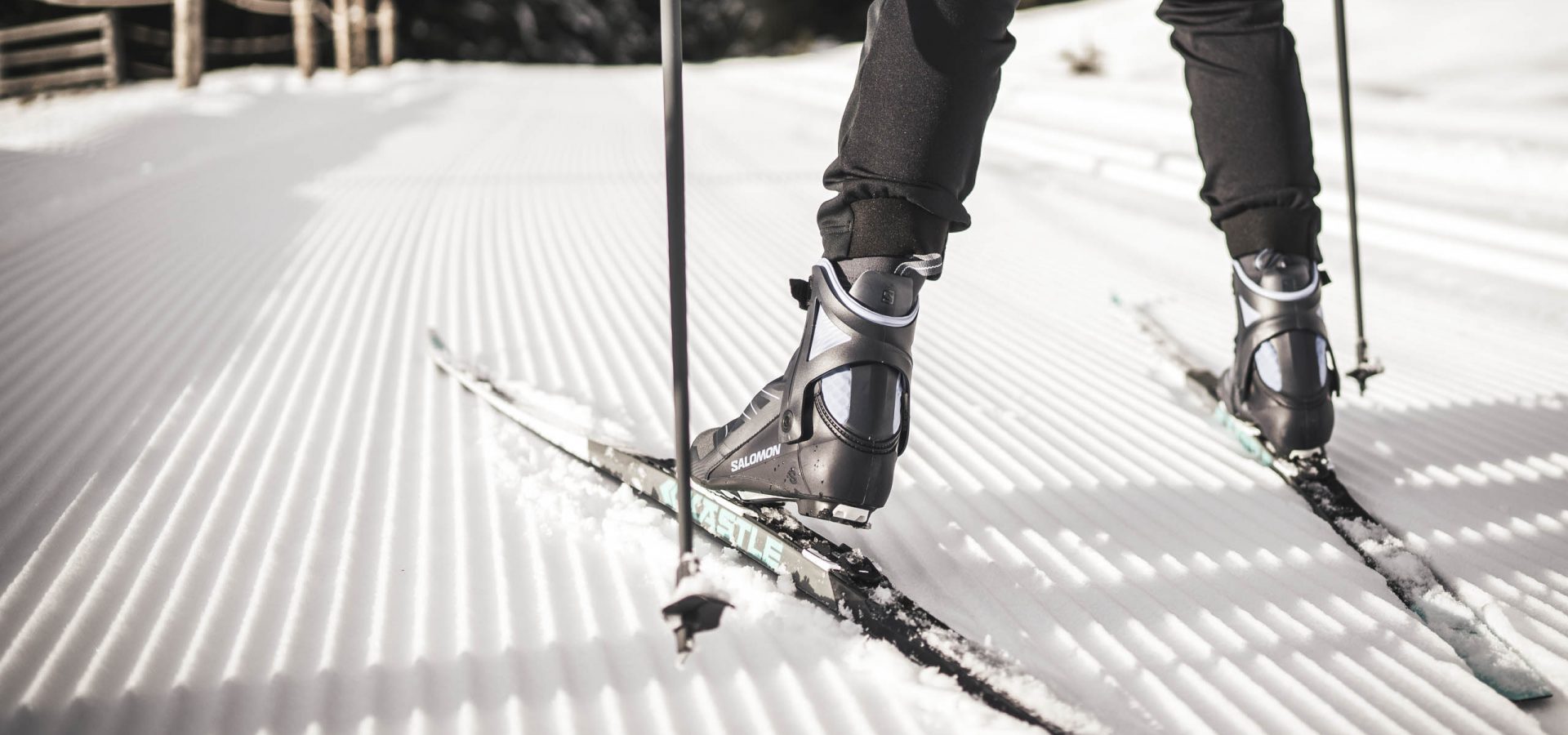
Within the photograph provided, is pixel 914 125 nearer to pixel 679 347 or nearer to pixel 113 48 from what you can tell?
pixel 679 347

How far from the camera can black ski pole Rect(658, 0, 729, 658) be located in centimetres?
68

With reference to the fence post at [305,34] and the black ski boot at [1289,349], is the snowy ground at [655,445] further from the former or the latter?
the fence post at [305,34]

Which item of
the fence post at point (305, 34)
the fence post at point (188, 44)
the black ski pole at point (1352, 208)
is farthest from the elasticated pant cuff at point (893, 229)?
the fence post at point (305, 34)

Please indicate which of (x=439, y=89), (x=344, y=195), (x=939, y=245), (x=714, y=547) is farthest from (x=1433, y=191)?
(x=439, y=89)

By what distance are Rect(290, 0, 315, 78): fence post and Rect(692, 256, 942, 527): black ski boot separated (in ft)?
28.4

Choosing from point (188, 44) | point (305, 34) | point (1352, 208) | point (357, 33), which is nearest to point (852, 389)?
point (1352, 208)

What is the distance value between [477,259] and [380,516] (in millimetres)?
1380

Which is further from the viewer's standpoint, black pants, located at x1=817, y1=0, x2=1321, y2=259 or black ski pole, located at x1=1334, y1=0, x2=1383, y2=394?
black ski pole, located at x1=1334, y1=0, x2=1383, y2=394

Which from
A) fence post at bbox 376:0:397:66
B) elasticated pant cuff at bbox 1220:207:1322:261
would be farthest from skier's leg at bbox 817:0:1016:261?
fence post at bbox 376:0:397:66

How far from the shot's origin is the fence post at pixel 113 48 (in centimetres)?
630

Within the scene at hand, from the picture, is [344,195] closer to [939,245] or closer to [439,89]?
[939,245]

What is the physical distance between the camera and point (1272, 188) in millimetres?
1088

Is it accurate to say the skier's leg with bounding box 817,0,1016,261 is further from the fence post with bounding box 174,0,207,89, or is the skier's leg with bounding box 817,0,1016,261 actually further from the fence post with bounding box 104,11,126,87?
the fence post with bounding box 104,11,126,87

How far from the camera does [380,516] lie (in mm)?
1021
